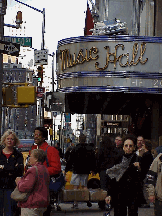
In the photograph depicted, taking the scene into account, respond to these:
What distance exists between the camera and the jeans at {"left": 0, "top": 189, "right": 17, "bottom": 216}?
10.7m

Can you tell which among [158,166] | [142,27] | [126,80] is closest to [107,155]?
[158,166]

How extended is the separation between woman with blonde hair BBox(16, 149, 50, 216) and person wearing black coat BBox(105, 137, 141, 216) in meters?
1.37

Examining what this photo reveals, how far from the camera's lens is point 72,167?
16391mm

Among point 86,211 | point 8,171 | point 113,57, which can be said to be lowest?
point 86,211

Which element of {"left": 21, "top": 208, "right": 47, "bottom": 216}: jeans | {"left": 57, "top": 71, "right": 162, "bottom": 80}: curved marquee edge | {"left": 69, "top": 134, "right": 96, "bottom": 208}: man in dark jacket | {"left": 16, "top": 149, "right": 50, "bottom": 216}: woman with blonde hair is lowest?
{"left": 69, "top": 134, "right": 96, "bottom": 208}: man in dark jacket

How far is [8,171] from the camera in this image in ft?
35.3

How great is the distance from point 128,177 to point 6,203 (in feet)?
8.40

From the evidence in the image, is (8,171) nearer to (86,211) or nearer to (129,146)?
(129,146)

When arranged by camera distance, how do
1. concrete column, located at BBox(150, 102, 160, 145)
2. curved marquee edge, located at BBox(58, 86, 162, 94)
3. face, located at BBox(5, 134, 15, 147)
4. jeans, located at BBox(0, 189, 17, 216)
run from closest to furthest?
jeans, located at BBox(0, 189, 17, 216), face, located at BBox(5, 134, 15, 147), curved marquee edge, located at BBox(58, 86, 162, 94), concrete column, located at BBox(150, 102, 160, 145)

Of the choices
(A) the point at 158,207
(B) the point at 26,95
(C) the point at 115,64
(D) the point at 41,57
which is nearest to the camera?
(A) the point at 158,207

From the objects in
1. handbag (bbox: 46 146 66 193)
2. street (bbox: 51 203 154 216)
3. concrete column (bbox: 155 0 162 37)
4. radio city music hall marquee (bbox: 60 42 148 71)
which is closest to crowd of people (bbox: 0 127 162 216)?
handbag (bbox: 46 146 66 193)

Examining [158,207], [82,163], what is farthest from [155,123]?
[158,207]

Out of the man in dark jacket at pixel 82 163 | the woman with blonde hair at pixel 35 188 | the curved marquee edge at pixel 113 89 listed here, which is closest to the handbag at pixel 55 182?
the woman with blonde hair at pixel 35 188

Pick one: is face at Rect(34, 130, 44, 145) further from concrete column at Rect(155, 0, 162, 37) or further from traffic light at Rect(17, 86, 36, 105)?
concrete column at Rect(155, 0, 162, 37)
